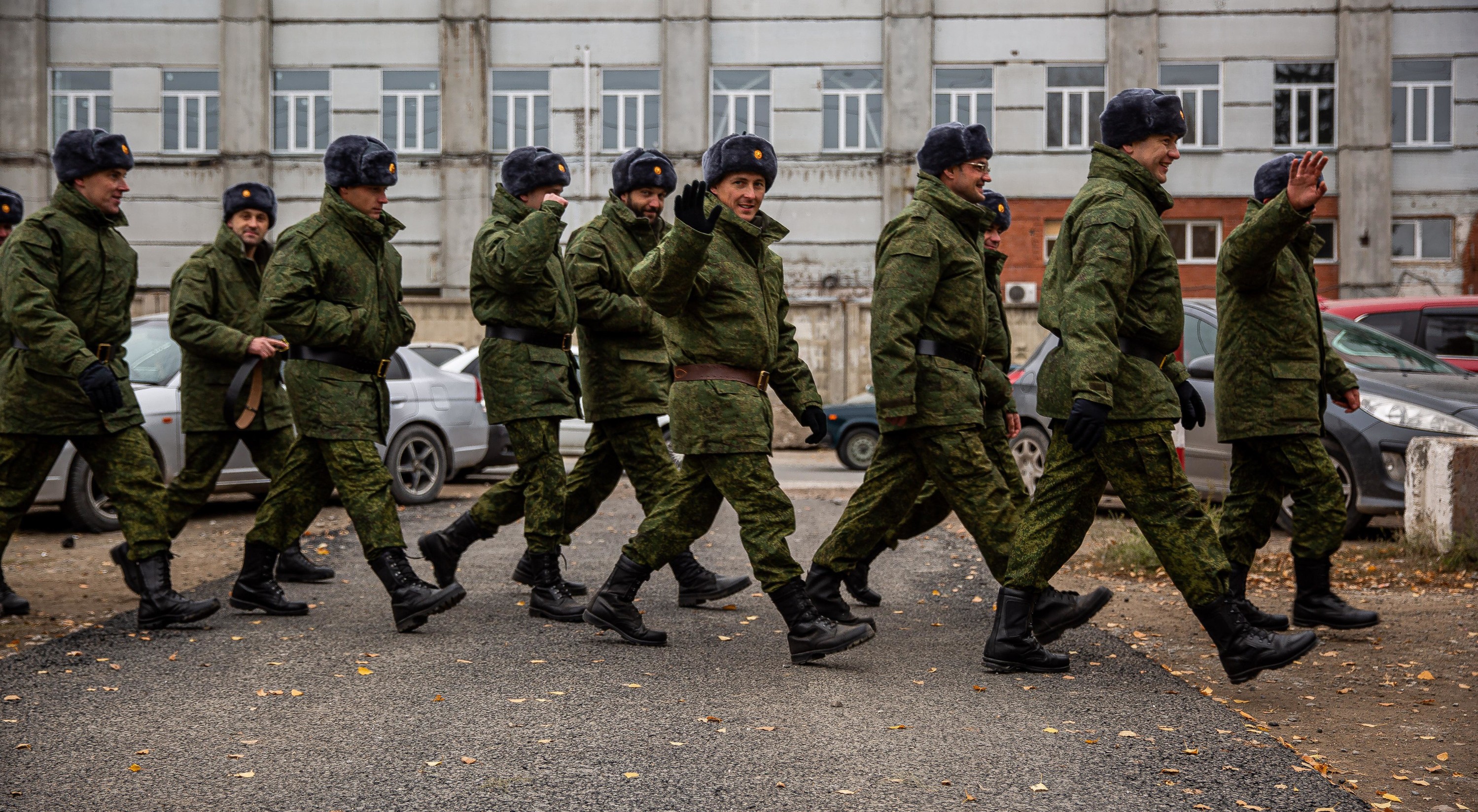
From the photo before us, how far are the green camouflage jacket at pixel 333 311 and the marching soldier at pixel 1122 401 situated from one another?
9.43 feet

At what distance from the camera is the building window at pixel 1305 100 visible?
28266 mm

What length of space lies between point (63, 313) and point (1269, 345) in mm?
5216

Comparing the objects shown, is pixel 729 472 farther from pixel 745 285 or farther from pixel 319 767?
pixel 319 767

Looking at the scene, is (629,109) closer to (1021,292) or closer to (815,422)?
(1021,292)

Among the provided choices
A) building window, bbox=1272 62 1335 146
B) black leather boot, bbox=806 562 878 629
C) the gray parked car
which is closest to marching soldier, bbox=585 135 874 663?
black leather boot, bbox=806 562 878 629

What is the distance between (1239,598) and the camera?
20.4 feet

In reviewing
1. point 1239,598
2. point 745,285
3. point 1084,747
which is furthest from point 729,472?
point 1239,598

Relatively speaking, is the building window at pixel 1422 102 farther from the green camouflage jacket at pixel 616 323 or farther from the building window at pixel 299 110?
the green camouflage jacket at pixel 616 323

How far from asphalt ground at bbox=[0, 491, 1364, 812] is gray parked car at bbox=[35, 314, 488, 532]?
4083mm

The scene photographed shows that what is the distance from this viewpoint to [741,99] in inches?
1129

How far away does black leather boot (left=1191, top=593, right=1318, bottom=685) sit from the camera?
4.97m

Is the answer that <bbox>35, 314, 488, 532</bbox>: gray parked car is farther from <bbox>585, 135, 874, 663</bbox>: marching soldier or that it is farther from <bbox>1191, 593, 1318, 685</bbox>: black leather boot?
<bbox>1191, 593, 1318, 685</bbox>: black leather boot

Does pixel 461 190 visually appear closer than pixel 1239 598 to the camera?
No

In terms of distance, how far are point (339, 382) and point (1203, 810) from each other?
4108 mm
